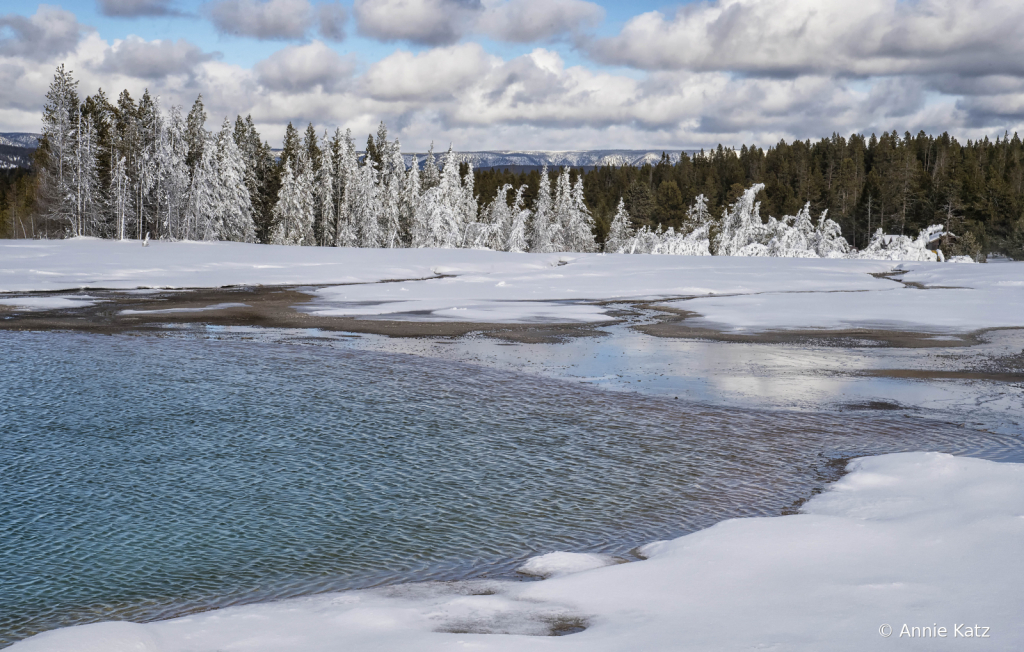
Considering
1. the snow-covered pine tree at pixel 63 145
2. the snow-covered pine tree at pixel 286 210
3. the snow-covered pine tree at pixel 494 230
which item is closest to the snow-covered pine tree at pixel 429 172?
the snow-covered pine tree at pixel 494 230

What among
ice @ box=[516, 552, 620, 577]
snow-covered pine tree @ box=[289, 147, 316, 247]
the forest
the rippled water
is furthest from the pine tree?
ice @ box=[516, 552, 620, 577]

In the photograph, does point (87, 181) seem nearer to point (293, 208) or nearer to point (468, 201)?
point (293, 208)

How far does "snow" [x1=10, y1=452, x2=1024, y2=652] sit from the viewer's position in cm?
481

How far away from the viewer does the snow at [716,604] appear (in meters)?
4.81

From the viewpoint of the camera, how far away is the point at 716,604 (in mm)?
5340

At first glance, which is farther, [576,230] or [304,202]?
[576,230]

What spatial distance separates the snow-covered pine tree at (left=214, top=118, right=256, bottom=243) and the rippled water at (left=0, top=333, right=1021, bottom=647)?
5855 centimetres

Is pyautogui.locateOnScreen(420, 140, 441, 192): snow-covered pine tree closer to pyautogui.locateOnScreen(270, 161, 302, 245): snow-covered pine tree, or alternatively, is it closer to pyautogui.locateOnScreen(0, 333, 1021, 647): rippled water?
pyautogui.locateOnScreen(270, 161, 302, 245): snow-covered pine tree

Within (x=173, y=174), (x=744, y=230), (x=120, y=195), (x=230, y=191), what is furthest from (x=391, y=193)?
(x=744, y=230)

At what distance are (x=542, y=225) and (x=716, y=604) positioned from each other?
277 feet

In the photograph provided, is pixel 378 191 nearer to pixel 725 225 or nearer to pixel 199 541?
pixel 725 225

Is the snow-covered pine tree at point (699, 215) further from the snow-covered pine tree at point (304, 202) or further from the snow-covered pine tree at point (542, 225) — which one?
the snow-covered pine tree at point (304, 202)

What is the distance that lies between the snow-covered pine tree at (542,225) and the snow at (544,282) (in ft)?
104

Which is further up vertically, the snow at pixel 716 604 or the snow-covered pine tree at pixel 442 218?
the snow-covered pine tree at pixel 442 218
